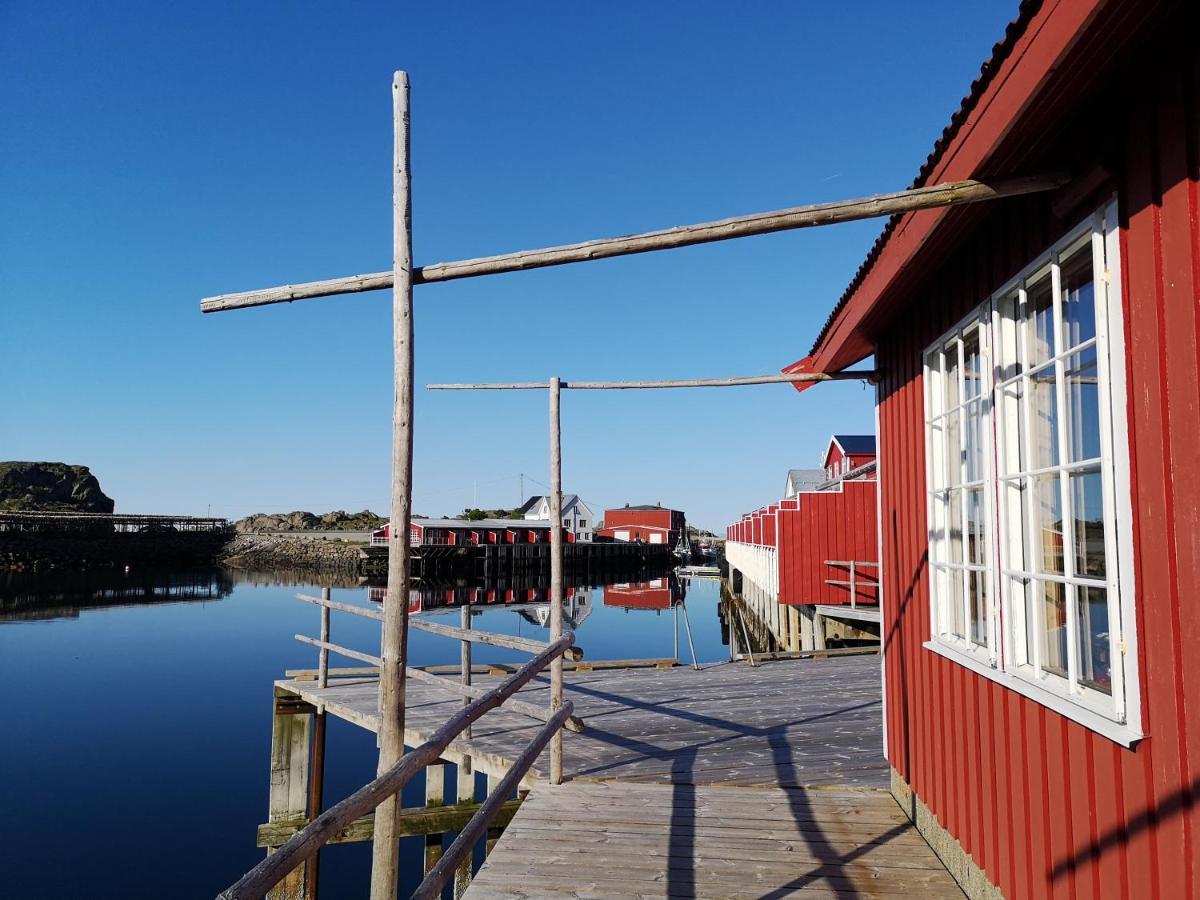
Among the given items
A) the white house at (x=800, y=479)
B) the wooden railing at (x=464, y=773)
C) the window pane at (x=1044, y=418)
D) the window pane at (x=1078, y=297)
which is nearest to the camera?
the wooden railing at (x=464, y=773)

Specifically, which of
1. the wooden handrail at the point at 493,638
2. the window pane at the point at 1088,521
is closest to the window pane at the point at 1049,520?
the window pane at the point at 1088,521

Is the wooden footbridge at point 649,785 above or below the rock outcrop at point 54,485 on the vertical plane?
below

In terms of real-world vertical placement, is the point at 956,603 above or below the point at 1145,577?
below

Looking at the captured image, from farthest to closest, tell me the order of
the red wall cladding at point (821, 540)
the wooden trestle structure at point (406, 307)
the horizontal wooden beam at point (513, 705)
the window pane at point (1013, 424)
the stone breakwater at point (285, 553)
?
the stone breakwater at point (285, 553)
the red wall cladding at point (821, 540)
the horizontal wooden beam at point (513, 705)
the window pane at point (1013, 424)
the wooden trestle structure at point (406, 307)

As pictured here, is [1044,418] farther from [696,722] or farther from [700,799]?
[696,722]

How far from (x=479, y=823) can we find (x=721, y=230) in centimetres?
264

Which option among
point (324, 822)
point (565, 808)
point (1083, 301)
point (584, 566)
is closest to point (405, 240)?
point (324, 822)

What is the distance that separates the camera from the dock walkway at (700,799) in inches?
150

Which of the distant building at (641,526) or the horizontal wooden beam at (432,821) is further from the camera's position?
the distant building at (641,526)

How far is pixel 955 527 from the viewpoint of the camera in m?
4.03

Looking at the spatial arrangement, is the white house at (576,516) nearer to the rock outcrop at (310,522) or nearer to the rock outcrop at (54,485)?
the rock outcrop at (310,522)

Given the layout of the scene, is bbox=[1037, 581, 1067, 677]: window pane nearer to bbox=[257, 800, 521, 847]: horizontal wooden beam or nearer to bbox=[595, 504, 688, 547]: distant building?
bbox=[257, 800, 521, 847]: horizontal wooden beam

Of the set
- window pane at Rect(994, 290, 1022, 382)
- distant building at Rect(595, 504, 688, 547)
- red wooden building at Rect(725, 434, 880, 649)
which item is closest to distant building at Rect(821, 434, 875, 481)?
red wooden building at Rect(725, 434, 880, 649)

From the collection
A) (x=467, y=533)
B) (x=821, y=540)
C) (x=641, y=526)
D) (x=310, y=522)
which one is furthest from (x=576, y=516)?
(x=821, y=540)
